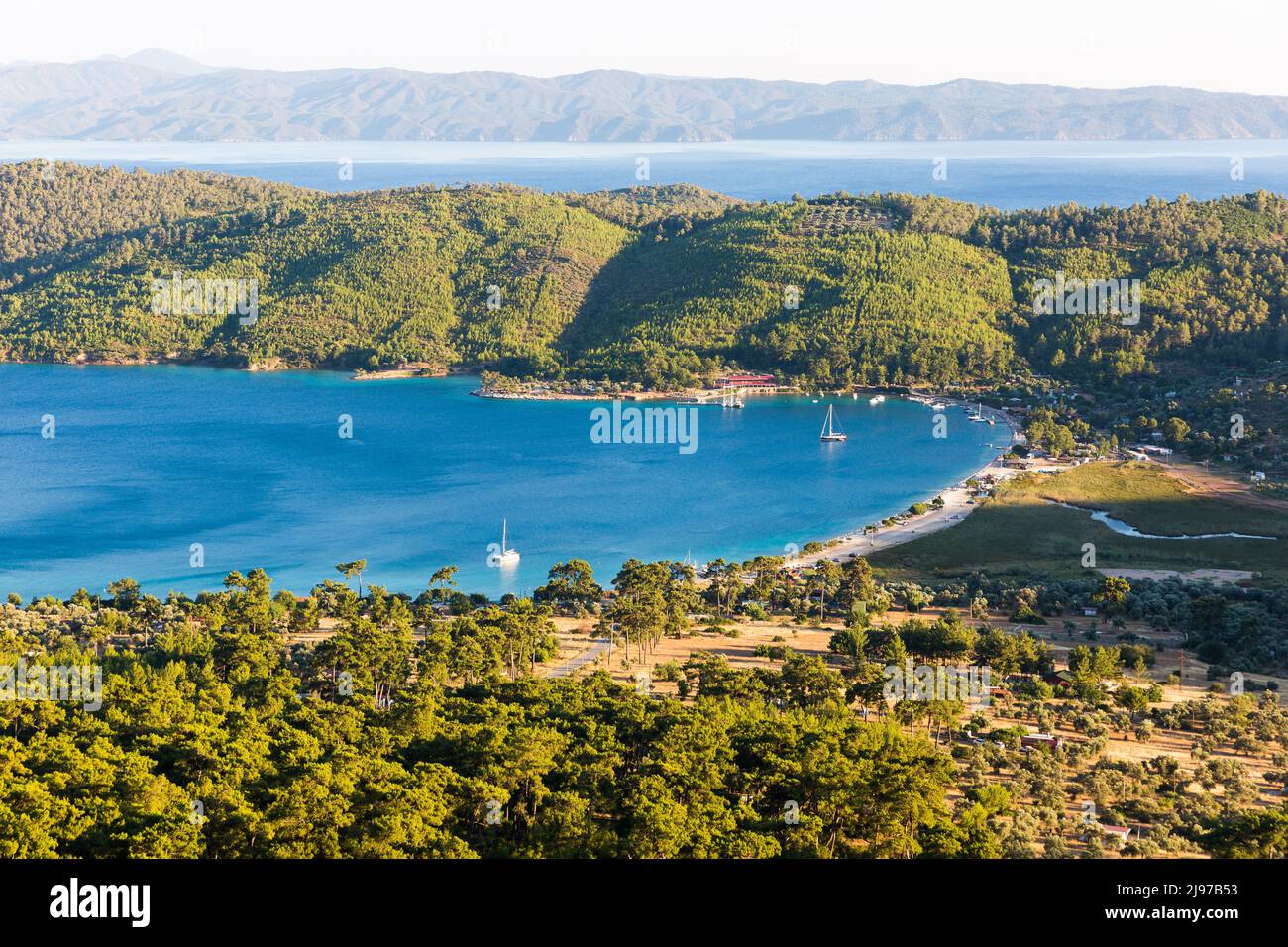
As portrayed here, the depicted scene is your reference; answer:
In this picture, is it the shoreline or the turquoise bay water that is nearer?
the shoreline

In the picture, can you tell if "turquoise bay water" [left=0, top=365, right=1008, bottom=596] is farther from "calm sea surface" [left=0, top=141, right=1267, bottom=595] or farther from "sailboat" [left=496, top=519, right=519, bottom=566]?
"sailboat" [left=496, top=519, right=519, bottom=566]

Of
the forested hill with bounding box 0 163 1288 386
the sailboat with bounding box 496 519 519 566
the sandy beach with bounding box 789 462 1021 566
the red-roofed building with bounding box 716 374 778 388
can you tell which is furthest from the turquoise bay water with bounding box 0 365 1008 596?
the forested hill with bounding box 0 163 1288 386

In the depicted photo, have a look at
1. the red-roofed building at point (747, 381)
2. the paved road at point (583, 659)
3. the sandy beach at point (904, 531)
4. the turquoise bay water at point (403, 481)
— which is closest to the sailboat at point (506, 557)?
the turquoise bay water at point (403, 481)

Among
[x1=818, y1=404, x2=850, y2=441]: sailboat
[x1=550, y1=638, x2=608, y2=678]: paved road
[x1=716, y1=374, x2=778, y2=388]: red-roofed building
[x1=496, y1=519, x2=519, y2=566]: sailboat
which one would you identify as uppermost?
[x1=716, y1=374, x2=778, y2=388]: red-roofed building

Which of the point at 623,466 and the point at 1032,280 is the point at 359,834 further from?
the point at 1032,280

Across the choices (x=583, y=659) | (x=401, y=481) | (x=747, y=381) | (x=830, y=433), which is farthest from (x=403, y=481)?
(x=747, y=381)

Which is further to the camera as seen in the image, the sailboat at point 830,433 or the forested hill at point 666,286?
the forested hill at point 666,286

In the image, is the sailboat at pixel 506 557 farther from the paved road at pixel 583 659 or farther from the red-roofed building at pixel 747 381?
the red-roofed building at pixel 747 381
